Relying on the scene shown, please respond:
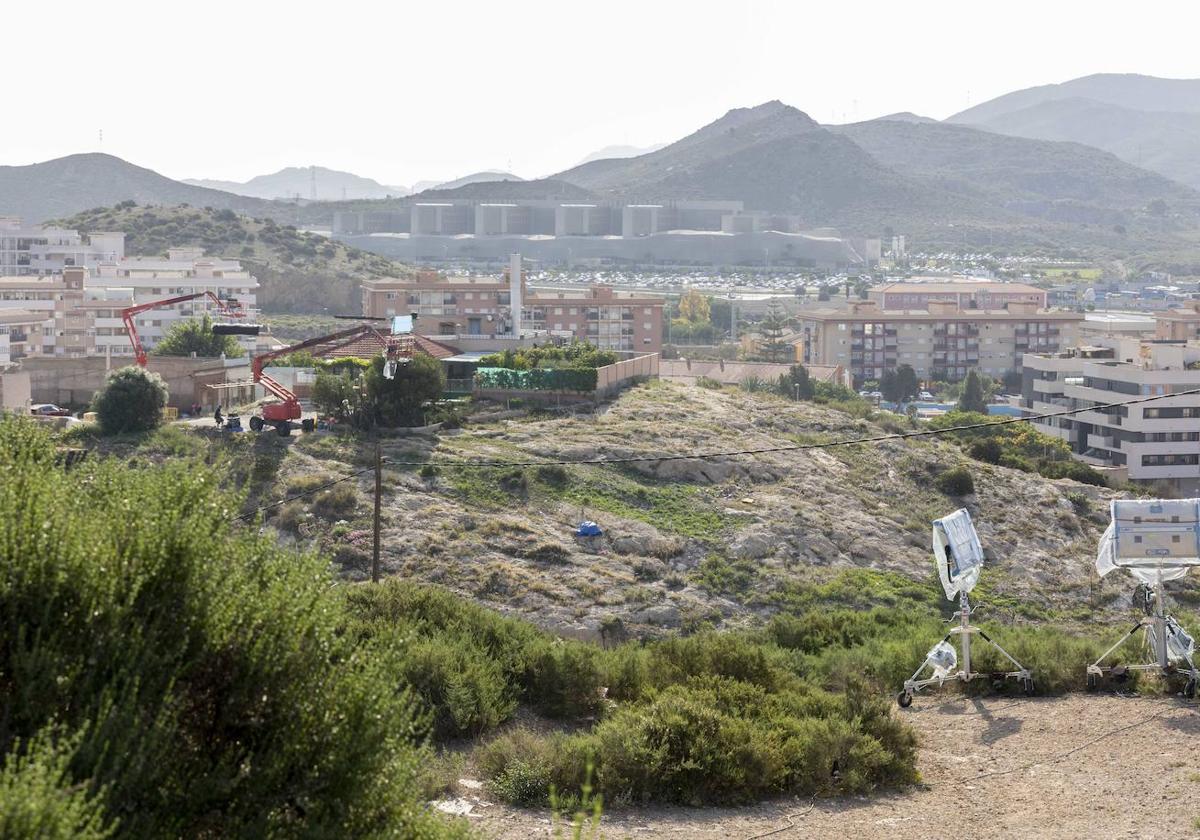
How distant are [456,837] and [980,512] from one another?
25.6 m

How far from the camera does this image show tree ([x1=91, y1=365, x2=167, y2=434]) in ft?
95.6

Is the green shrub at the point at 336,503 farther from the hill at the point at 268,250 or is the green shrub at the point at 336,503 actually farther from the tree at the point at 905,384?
the hill at the point at 268,250

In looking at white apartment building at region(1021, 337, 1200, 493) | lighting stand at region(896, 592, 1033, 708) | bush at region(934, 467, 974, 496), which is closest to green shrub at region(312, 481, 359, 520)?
bush at region(934, 467, 974, 496)

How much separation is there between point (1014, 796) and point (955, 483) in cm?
2307

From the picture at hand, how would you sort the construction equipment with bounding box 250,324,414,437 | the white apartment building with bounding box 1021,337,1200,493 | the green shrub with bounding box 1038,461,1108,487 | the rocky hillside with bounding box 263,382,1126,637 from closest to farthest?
the rocky hillside with bounding box 263,382,1126,637 < the construction equipment with bounding box 250,324,414,437 < the green shrub with bounding box 1038,461,1108,487 < the white apartment building with bounding box 1021,337,1200,493

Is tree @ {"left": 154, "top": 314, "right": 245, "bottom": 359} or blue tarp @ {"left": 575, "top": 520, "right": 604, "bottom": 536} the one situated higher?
tree @ {"left": 154, "top": 314, "right": 245, "bottom": 359}

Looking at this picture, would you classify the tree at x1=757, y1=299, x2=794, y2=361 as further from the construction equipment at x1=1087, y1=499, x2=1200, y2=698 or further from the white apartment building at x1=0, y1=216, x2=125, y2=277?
the construction equipment at x1=1087, y1=499, x2=1200, y2=698

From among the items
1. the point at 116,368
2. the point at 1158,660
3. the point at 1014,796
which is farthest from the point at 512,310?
the point at 1014,796

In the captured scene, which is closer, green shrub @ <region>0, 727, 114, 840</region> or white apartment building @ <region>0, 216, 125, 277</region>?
green shrub @ <region>0, 727, 114, 840</region>

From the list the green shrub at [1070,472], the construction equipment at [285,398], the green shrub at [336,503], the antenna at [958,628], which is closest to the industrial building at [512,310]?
the construction equipment at [285,398]

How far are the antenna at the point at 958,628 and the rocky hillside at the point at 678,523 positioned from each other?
955 centimetres

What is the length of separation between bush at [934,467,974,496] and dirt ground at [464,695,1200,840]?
20.9 m

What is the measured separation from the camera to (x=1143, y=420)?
47219 millimetres

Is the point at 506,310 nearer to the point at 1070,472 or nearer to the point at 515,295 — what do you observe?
the point at 515,295
